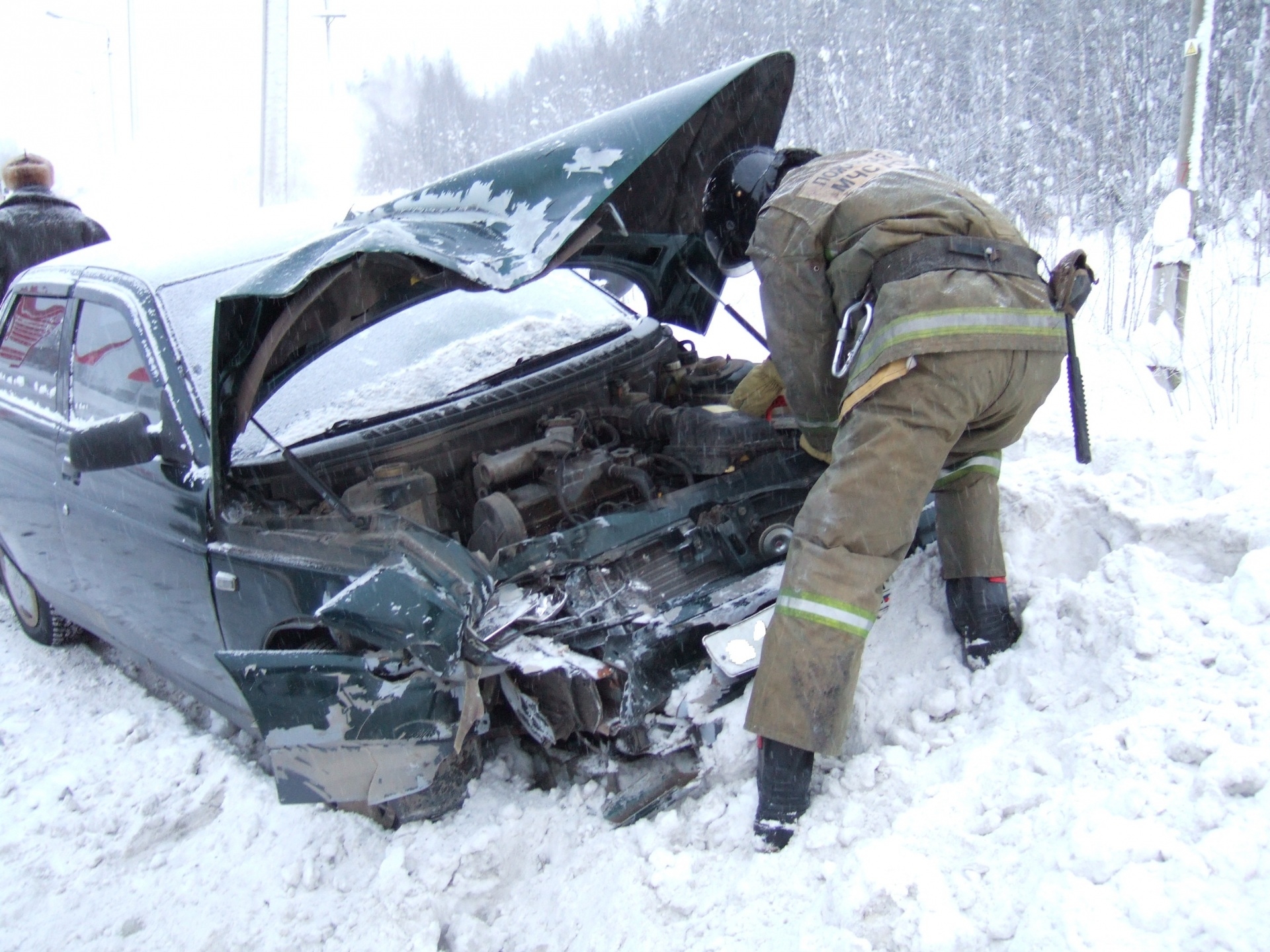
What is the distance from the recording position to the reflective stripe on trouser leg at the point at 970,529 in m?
2.28

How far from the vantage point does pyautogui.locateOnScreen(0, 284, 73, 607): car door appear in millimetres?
3242

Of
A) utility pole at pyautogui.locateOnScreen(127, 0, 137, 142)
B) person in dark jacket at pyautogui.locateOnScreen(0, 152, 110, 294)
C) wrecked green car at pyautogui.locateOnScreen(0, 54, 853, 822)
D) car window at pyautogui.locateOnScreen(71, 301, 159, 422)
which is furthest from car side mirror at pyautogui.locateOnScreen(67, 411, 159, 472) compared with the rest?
utility pole at pyautogui.locateOnScreen(127, 0, 137, 142)

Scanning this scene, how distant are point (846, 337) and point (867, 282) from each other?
14 cm

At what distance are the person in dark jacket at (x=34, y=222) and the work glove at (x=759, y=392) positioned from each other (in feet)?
15.0

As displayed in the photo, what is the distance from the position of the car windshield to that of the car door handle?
92cm

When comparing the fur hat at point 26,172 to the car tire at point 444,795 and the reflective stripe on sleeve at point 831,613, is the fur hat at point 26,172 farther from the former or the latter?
the reflective stripe on sleeve at point 831,613

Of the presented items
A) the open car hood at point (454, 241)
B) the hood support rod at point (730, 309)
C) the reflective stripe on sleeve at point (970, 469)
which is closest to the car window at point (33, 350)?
the open car hood at point (454, 241)

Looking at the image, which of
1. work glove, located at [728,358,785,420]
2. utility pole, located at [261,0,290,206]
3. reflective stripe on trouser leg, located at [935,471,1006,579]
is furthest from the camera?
utility pole, located at [261,0,290,206]

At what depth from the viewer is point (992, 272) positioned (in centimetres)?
206

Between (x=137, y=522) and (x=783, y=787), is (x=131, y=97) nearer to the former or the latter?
(x=137, y=522)

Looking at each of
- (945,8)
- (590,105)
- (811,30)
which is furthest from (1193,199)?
(590,105)

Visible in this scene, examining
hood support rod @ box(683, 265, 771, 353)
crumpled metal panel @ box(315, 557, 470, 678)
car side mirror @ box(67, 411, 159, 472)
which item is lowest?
crumpled metal panel @ box(315, 557, 470, 678)

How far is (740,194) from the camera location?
262 cm

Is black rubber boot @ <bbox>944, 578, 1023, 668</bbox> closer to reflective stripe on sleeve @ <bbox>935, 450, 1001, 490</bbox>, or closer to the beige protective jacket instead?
reflective stripe on sleeve @ <bbox>935, 450, 1001, 490</bbox>
